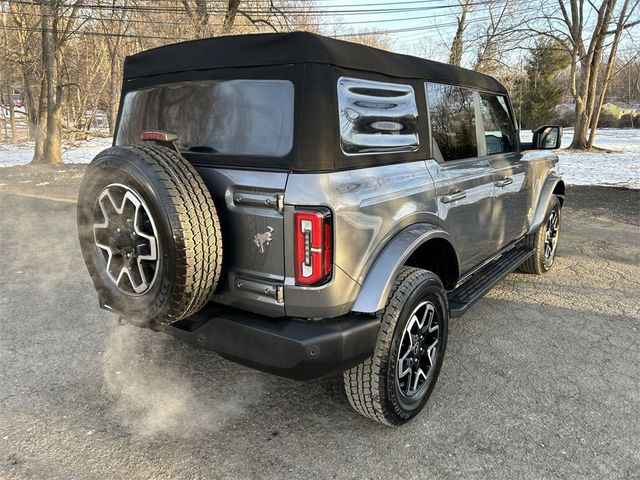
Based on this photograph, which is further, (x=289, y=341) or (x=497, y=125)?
(x=497, y=125)

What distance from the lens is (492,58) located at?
2366 centimetres

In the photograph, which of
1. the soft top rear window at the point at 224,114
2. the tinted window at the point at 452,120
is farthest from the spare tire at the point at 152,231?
the tinted window at the point at 452,120

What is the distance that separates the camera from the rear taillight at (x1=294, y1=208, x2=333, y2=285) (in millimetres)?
2135

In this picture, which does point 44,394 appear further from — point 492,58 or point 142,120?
point 492,58

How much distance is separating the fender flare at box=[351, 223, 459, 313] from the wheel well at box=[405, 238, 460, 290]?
0.37 m

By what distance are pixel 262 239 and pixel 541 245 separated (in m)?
3.62

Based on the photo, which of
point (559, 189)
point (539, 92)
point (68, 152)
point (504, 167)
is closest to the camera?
point (504, 167)

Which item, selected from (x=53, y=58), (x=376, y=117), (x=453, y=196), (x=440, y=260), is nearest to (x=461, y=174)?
(x=453, y=196)

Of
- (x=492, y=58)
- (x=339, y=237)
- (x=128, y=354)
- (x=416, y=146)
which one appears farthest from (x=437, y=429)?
(x=492, y=58)

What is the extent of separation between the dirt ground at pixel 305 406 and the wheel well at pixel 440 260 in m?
0.61

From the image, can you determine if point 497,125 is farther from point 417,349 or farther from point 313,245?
point 313,245

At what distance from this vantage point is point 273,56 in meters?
2.33

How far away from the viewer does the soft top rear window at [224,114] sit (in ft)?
7.61

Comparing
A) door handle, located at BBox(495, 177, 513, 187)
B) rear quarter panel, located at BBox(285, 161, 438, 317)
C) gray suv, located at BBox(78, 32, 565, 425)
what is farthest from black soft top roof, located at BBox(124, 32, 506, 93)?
door handle, located at BBox(495, 177, 513, 187)
